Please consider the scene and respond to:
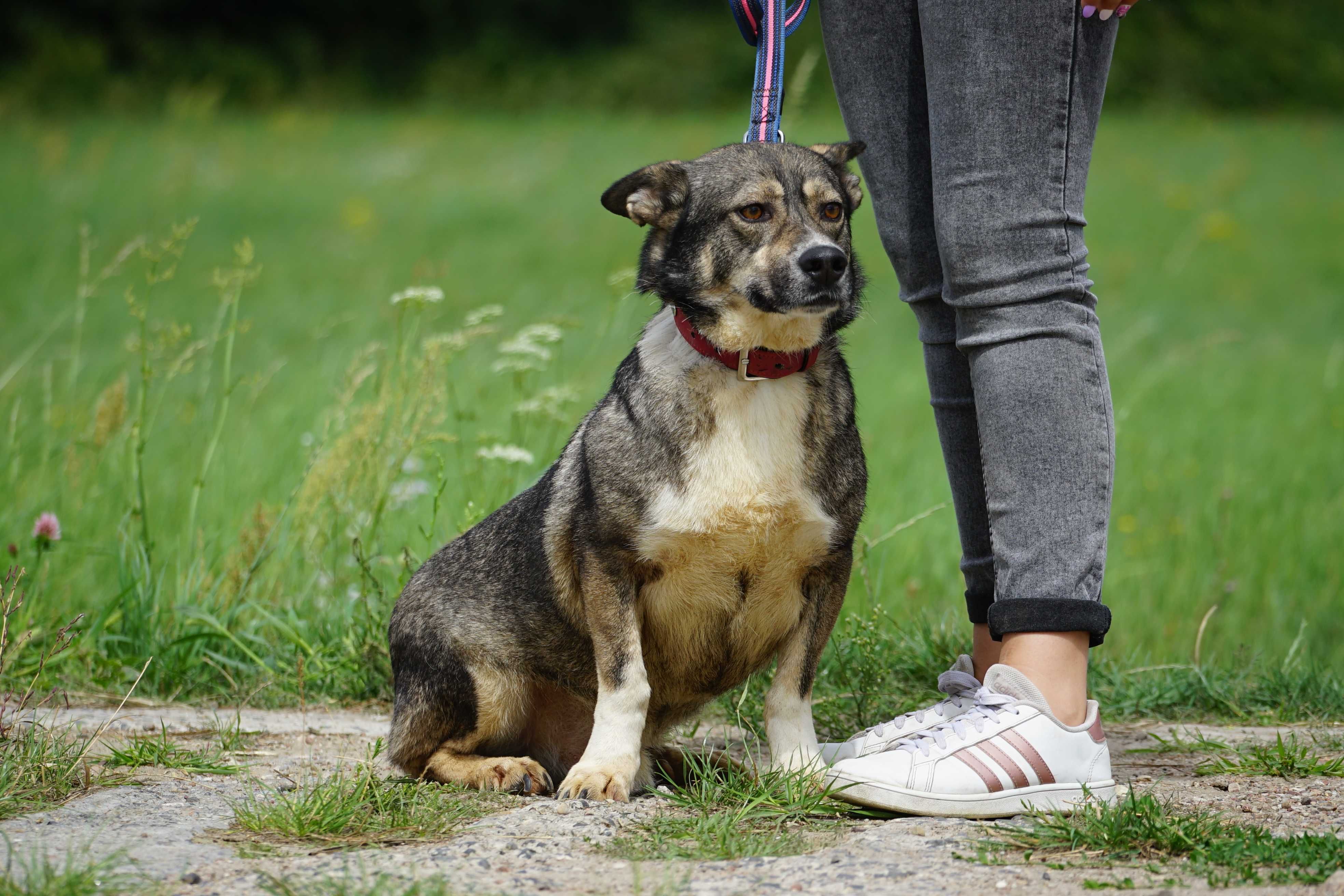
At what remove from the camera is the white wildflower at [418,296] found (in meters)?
3.73

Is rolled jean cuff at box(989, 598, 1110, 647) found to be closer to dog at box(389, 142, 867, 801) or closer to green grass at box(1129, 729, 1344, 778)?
dog at box(389, 142, 867, 801)

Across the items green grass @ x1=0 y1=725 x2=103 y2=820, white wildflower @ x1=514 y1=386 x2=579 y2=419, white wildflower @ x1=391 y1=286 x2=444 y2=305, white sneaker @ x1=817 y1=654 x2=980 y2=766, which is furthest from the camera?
white wildflower @ x1=514 y1=386 x2=579 y2=419

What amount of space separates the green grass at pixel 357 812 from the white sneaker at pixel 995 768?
71cm

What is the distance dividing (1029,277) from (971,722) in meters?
0.86

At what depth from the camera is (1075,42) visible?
230 centimetres

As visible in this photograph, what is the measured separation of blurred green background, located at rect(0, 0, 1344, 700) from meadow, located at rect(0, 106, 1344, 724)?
28mm

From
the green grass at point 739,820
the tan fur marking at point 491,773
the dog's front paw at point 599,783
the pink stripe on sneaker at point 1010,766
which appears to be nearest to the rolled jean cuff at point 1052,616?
the pink stripe on sneaker at point 1010,766

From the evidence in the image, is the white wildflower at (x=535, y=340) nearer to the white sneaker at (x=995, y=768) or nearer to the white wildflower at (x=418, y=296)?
the white wildflower at (x=418, y=296)

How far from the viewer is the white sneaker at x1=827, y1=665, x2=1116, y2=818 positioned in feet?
7.25

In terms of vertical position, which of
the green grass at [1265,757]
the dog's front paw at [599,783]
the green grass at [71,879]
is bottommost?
the green grass at [1265,757]

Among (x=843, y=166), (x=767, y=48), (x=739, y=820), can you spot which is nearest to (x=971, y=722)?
(x=739, y=820)

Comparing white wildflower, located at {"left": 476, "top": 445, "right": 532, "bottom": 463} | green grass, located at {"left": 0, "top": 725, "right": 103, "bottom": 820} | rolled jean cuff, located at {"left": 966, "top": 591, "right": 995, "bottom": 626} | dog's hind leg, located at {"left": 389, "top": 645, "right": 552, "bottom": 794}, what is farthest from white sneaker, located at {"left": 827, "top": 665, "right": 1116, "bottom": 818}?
white wildflower, located at {"left": 476, "top": 445, "right": 532, "bottom": 463}

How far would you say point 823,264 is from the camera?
2.49 meters

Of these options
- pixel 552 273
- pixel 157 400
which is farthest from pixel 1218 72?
pixel 157 400
